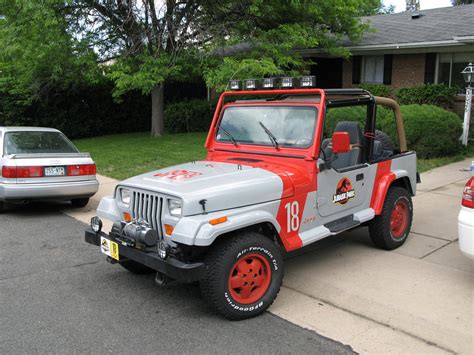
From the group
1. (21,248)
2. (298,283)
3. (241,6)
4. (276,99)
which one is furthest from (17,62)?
(298,283)

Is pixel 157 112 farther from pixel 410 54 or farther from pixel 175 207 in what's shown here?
pixel 175 207

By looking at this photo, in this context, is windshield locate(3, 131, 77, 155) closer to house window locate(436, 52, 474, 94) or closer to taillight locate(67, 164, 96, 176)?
taillight locate(67, 164, 96, 176)

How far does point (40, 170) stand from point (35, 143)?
2.72 feet

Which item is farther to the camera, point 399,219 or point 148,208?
point 399,219

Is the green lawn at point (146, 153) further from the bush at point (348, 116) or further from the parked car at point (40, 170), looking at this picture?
the parked car at point (40, 170)

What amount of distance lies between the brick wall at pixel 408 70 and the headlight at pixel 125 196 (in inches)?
538

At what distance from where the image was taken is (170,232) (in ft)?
12.7

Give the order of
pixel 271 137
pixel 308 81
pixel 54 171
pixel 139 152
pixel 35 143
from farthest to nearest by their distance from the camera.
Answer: pixel 139 152
pixel 35 143
pixel 54 171
pixel 271 137
pixel 308 81

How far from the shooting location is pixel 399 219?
5734 mm

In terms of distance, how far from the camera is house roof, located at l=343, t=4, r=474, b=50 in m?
14.4

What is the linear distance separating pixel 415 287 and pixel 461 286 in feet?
1.45

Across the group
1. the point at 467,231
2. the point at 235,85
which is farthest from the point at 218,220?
the point at 467,231

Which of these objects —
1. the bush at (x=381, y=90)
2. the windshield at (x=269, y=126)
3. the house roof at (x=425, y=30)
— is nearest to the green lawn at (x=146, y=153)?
the house roof at (x=425, y=30)

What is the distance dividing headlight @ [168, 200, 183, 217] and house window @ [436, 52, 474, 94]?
13.6 m
